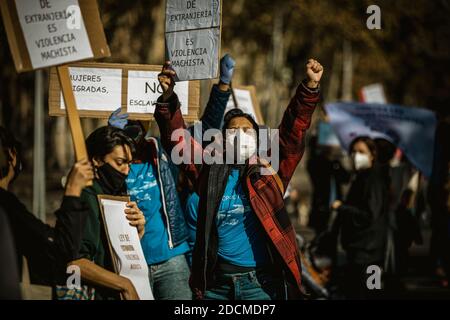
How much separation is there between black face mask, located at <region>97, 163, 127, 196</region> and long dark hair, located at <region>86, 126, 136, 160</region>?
0.31 ft

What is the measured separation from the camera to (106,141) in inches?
210

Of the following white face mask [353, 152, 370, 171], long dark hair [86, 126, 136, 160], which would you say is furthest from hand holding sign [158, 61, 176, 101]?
white face mask [353, 152, 370, 171]

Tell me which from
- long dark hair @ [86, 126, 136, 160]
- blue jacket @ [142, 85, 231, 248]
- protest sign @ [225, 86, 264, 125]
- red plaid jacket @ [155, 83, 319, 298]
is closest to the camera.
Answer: red plaid jacket @ [155, 83, 319, 298]

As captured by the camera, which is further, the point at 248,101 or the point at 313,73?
the point at 248,101

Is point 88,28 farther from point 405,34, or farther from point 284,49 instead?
point 284,49

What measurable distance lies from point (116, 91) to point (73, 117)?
5.11 feet

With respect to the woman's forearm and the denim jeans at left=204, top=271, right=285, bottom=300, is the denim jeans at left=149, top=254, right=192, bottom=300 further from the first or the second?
the woman's forearm

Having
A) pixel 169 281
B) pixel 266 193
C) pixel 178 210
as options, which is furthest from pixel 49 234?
pixel 178 210

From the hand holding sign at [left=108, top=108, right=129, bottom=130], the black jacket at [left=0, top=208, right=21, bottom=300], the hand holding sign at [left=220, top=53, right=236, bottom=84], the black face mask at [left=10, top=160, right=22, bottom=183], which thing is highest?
the hand holding sign at [left=220, top=53, right=236, bottom=84]

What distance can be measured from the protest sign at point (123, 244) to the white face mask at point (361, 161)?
12.1 feet

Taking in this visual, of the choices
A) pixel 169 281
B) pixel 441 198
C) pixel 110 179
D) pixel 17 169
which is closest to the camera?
pixel 17 169

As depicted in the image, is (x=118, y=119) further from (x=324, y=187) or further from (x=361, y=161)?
(x=324, y=187)

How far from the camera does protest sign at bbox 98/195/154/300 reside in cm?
501
